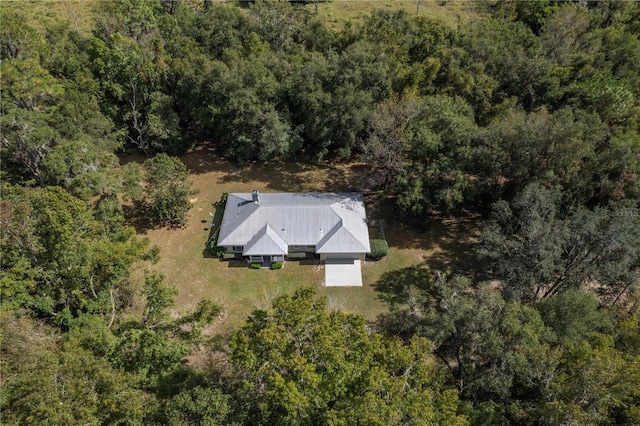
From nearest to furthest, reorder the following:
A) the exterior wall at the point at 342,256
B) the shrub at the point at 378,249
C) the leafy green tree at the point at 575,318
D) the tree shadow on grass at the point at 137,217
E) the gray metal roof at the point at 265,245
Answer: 1. the leafy green tree at the point at 575,318
2. the gray metal roof at the point at 265,245
3. the exterior wall at the point at 342,256
4. the shrub at the point at 378,249
5. the tree shadow on grass at the point at 137,217

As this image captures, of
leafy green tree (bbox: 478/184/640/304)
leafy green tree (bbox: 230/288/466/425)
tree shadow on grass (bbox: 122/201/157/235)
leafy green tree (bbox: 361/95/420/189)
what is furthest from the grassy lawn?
leafy green tree (bbox: 230/288/466/425)

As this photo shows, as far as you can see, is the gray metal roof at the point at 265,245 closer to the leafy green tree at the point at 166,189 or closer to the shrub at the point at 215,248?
the shrub at the point at 215,248

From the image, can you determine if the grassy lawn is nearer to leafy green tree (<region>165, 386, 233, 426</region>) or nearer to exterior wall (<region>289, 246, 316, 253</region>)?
exterior wall (<region>289, 246, 316, 253</region>)

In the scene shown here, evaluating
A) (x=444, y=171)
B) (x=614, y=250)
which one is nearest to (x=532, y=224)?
(x=614, y=250)

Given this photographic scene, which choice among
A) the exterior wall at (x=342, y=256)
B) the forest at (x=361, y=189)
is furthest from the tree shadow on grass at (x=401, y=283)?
the exterior wall at (x=342, y=256)

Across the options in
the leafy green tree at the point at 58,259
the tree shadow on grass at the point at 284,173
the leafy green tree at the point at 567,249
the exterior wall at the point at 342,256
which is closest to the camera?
the leafy green tree at the point at 58,259

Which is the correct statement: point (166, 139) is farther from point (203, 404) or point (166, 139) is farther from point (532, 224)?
point (532, 224)
